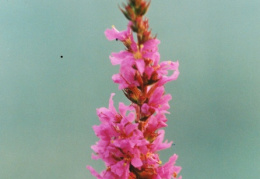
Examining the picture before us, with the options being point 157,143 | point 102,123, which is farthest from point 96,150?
point 157,143

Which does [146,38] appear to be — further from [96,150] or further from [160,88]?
[96,150]

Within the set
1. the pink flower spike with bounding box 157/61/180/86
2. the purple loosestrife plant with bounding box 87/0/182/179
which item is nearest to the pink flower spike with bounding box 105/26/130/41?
the purple loosestrife plant with bounding box 87/0/182/179

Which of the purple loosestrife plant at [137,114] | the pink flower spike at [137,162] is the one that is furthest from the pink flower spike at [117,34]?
the pink flower spike at [137,162]

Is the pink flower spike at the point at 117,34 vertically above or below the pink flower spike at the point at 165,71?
above

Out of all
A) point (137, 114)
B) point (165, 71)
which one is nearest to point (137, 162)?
point (137, 114)

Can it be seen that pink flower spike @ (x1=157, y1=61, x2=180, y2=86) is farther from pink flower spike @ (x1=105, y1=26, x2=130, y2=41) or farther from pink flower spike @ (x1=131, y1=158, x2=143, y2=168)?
pink flower spike @ (x1=131, y1=158, x2=143, y2=168)

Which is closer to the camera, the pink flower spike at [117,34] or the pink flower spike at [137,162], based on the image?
the pink flower spike at [137,162]

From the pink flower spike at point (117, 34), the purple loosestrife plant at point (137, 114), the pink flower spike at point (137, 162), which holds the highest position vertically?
the pink flower spike at point (117, 34)

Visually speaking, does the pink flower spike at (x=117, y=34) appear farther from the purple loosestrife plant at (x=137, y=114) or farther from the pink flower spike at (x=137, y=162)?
the pink flower spike at (x=137, y=162)

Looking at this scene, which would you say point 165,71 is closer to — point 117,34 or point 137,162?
point 117,34
